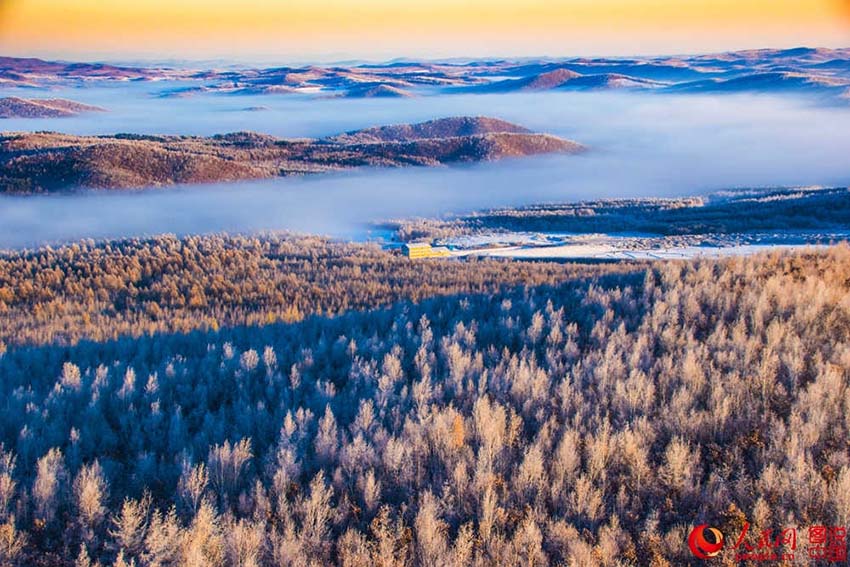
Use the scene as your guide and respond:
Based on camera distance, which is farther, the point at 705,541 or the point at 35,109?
the point at 35,109

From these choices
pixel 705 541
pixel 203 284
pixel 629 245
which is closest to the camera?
pixel 705 541

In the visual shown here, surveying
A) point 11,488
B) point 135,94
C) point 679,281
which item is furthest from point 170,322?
point 135,94

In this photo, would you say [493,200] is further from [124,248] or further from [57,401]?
[57,401]

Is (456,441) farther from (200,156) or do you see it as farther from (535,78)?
(535,78)

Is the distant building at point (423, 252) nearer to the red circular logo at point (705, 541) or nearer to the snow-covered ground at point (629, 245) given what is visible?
the snow-covered ground at point (629, 245)

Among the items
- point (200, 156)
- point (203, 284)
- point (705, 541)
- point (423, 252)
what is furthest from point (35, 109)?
point (705, 541)

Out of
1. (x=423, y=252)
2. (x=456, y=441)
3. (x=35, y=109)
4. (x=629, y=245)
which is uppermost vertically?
(x=35, y=109)
